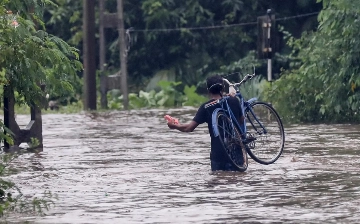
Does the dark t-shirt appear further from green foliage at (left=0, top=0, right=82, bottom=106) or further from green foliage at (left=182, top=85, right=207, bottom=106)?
green foliage at (left=182, top=85, right=207, bottom=106)

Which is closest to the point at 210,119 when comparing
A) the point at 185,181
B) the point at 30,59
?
the point at 185,181

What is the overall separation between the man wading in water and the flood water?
184mm

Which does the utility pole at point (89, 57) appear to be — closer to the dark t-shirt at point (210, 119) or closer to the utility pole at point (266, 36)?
the utility pole at point (266, 36)

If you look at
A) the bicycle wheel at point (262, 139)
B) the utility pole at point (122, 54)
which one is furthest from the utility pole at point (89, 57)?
the bicycle wheel at point (262, 139)

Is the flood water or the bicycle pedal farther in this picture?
the bicycle pedal

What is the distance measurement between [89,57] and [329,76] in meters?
11.5

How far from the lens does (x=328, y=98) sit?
68.1 ft

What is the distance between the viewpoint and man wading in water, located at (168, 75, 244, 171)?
509 inches

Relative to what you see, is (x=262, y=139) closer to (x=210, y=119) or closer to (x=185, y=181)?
(x=210, y=119)

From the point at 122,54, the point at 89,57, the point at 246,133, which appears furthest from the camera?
the point at 122,54

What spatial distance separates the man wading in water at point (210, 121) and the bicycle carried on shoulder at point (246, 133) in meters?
0.06

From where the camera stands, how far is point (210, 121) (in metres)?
13.1

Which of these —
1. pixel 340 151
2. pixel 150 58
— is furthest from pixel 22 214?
pixel 150 58

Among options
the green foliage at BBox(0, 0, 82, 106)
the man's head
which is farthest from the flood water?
the green foliage at BBox(0, 0, 82, 106)
